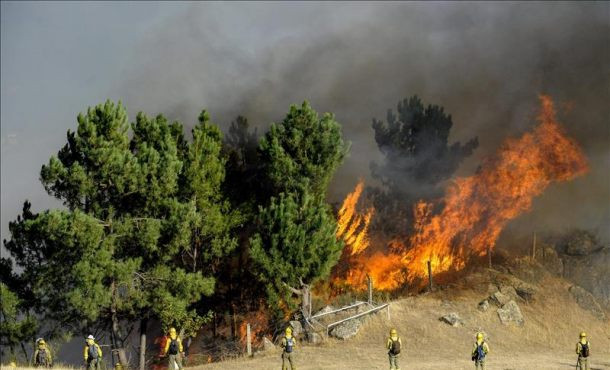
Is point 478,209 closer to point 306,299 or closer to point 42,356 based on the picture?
point 306,299

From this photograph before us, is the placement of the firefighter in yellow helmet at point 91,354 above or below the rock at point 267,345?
above

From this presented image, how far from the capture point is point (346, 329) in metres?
41.8

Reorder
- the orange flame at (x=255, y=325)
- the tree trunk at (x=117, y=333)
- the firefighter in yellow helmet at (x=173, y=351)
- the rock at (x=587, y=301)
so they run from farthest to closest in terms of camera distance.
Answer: the orange flame at (x=255, y=325) < the rock at (x=587, y=301) < the tree trunk at (x=117, y=333) < the firefighter in yellow helmet at (x=173, y=351)

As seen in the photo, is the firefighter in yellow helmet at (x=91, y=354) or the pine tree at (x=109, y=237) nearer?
the firefighter in yellow helmet at (x=91, y=354)

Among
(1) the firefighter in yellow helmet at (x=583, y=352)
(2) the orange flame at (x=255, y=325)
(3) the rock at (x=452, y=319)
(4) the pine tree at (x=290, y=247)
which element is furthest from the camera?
(2) the orange flame at (x=255, y=325)

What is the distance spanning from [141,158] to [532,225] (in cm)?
3328

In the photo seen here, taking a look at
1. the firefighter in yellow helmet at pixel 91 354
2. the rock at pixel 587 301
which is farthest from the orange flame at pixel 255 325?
the rock at pixel 587 301

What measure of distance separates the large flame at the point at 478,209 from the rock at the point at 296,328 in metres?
12.6

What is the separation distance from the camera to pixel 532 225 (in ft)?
182

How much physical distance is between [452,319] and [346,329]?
7.21 meters

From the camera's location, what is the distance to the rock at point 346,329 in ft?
136

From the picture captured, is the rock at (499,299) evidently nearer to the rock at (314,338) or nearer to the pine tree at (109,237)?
the rock at (314,338)

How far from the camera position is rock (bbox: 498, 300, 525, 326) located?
4371cm

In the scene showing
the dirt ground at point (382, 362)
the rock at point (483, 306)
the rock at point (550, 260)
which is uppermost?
the rock at point (550, 260)
